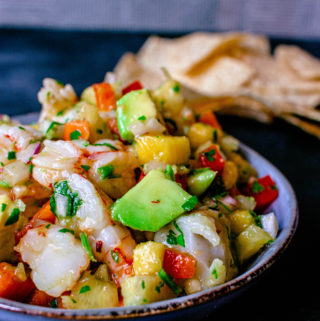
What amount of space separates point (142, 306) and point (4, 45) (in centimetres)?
529

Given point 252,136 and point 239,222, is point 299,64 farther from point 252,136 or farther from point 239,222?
point 239,222

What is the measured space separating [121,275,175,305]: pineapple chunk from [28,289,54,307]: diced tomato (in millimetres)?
249

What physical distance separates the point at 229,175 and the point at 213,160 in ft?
0.30

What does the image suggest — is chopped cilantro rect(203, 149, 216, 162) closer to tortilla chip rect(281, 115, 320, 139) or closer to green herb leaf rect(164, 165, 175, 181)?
green herb leaf rect(164, 165, 175, 181)

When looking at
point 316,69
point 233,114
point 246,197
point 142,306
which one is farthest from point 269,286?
point 316,69

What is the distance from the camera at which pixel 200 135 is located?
1940mm

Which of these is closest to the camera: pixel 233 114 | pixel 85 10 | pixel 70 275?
pixel 70 275

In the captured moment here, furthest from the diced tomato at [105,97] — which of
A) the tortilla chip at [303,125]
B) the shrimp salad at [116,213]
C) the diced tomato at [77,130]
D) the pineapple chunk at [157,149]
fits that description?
the tortilla chip at [303,125]

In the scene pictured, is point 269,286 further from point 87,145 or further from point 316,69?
point 316,69

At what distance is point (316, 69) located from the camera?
3932mm

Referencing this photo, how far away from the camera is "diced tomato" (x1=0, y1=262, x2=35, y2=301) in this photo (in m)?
1.30

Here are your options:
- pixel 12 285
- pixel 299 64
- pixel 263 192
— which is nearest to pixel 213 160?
pixel 263 192

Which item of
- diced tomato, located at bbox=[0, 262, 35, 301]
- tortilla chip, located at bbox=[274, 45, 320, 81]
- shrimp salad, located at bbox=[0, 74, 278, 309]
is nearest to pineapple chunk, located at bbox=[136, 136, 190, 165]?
shrimp salad, located at bbox=[0, 74, 278, 309]

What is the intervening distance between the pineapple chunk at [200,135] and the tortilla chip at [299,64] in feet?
7.38
